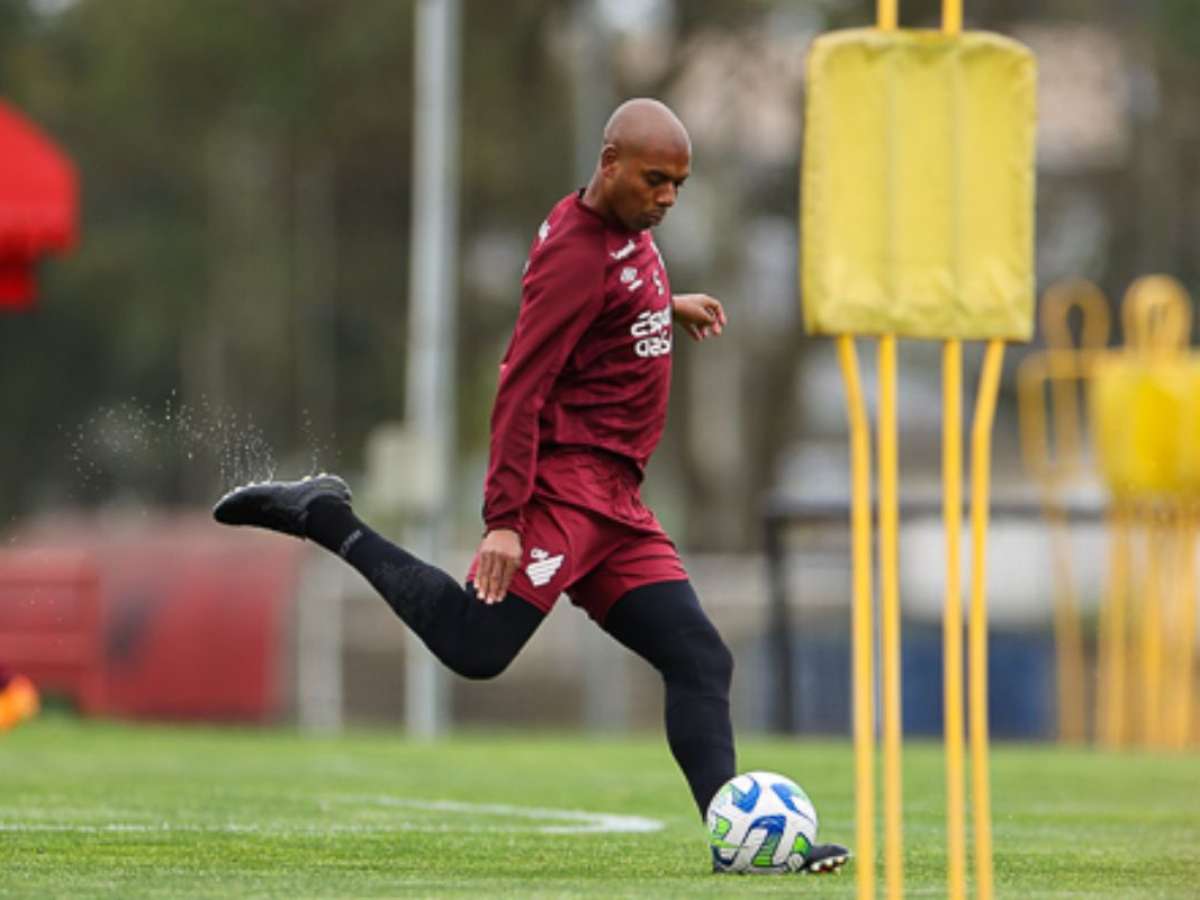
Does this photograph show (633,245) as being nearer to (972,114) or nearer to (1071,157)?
(972,114)

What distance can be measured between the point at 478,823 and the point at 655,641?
7.17 ft

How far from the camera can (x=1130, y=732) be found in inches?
975

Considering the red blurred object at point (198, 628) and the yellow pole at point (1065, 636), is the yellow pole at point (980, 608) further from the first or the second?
the red blurred object at point (198, 628)

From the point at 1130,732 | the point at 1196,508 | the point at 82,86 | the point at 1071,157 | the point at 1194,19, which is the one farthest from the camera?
the point at 82,86

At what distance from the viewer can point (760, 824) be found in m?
7.59

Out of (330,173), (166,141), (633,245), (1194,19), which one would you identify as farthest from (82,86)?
(633,245)

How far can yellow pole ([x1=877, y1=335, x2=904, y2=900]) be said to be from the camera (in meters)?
5.86

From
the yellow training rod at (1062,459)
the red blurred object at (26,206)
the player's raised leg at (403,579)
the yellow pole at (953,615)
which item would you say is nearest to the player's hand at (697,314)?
the player's raised leg at (403,579)

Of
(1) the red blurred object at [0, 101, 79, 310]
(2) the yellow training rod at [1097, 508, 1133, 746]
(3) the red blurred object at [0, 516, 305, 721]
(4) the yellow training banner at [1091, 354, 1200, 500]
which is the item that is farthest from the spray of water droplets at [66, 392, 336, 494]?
(1) the red blurred object at [0, 101, 79, 310]

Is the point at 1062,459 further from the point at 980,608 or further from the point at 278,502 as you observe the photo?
the point at 980,608

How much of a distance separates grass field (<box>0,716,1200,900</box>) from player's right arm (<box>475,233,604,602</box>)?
94 centimetres

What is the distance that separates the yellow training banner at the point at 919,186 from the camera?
5926 mm

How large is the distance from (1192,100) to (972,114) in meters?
34.5

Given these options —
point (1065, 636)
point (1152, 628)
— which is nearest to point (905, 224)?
point (1152, 628)
